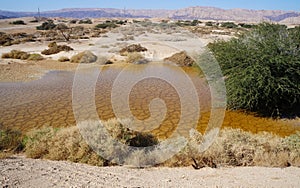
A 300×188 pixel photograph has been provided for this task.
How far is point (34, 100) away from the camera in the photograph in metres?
13.1

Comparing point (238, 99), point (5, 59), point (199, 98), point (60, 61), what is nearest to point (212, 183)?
point (238, 99)

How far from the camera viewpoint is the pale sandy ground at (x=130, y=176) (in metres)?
5.48

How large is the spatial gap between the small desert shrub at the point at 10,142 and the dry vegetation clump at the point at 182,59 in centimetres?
1656

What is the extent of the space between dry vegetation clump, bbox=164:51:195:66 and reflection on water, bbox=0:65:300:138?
485 cm

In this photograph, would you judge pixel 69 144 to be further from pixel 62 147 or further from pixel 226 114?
pixel 226 114

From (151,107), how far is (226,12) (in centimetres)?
18893

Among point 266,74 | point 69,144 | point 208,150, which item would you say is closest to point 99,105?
point 69,144

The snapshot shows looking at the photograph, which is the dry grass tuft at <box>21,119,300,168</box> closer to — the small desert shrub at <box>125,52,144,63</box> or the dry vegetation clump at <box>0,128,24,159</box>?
the dry vegetation clump at <box>0,128,24,159</box>

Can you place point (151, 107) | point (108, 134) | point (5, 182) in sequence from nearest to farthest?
point (5, 182), point (108, 134), point (151, 107)

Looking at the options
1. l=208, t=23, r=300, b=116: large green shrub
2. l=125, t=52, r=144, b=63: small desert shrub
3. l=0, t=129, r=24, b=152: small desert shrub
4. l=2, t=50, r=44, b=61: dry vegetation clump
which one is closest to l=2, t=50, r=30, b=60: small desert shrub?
l=2, t=50, r=44, b=61: dry vegetation clump

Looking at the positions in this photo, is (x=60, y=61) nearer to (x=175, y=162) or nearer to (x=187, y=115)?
(x=187, y=115)

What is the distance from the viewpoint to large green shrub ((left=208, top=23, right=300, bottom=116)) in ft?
36.1

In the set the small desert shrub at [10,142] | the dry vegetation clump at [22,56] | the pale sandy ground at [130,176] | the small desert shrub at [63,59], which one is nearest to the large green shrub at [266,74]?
the pale sandy ground at [130,176]

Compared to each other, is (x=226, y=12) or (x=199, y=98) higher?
(x=226, y=12)
